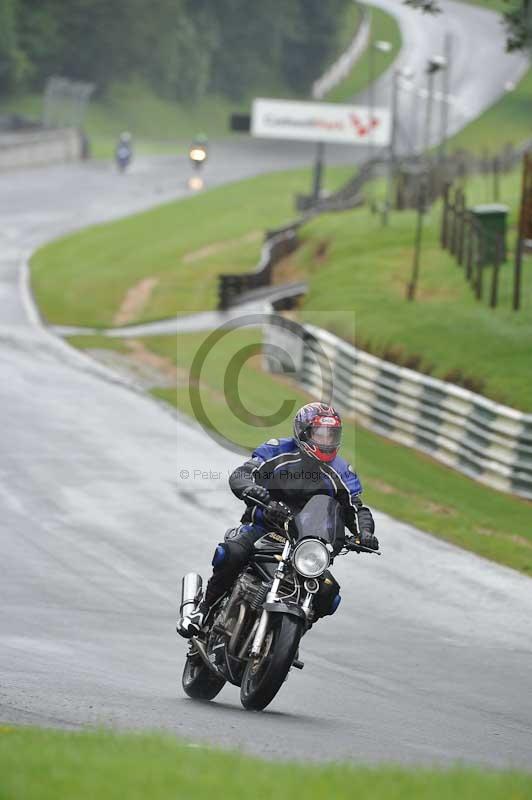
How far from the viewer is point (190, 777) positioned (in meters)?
6.31

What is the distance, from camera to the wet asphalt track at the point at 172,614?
9148 millimetres

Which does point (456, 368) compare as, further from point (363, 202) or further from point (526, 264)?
point (363, 202)

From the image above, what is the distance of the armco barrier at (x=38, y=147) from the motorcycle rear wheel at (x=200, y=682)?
62.1 m

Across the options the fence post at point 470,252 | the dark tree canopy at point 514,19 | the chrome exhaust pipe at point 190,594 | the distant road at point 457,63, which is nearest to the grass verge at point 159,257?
the fence post at point 470,252

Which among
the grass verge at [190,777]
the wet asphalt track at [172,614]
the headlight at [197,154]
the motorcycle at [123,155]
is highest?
the headlight at [197,154]

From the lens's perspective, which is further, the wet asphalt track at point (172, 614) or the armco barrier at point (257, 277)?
the armco barrier at point (257, 277)

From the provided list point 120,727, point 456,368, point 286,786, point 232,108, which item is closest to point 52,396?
point 456,368

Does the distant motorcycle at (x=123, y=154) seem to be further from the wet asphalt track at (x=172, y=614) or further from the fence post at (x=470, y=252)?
the wet asphalt track at (x=172, y=614)

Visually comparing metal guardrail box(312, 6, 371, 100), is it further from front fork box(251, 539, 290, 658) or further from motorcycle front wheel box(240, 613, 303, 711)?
motorcycle front wheel box(240, 613, 303, 711)

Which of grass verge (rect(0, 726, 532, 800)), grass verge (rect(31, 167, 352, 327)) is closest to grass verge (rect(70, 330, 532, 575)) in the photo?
grass verge (rect(31, 167, 352, 327))

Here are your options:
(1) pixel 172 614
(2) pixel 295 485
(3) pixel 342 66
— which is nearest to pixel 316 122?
(3) pixel 342 66

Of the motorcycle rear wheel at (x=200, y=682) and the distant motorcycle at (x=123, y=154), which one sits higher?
the distant motorcycle at (x=123, y=154)

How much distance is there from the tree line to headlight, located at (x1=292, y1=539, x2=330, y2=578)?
84.7 metres

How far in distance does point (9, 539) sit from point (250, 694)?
25.0 ft
